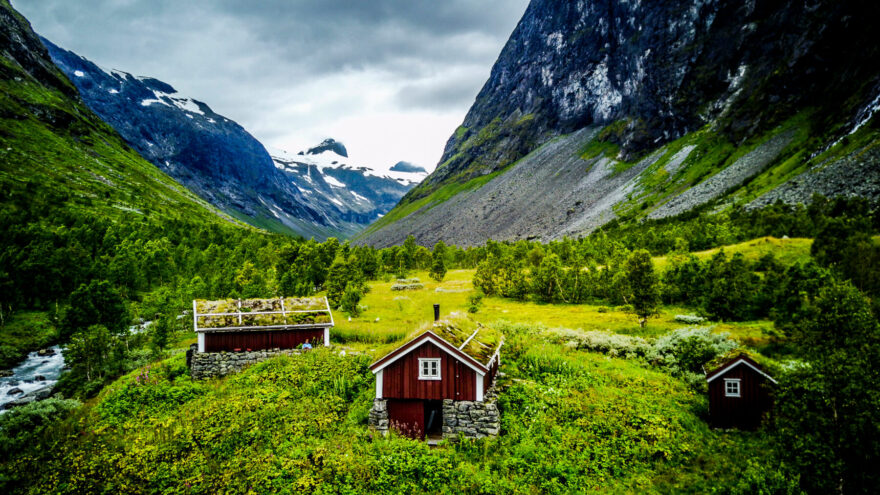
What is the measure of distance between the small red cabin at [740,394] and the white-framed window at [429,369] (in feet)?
50.9

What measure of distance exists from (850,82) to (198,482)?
161 m

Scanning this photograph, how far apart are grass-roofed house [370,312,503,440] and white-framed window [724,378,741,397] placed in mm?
12886

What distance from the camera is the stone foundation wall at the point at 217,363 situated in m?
32.2

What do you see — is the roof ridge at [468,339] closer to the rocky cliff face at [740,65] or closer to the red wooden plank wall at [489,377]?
the red wooden plank wall at [489,377]

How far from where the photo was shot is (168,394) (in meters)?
27.4

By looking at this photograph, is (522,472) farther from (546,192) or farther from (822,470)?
(546,192)

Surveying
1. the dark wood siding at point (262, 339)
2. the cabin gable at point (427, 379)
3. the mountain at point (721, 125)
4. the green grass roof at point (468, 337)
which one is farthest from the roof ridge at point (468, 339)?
the mountain at point (721, 125)

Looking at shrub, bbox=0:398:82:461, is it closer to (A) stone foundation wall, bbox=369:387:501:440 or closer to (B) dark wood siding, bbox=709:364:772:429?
(A) stone foundation wall, bbox=369:387:501:440

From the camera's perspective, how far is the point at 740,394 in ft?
73.4

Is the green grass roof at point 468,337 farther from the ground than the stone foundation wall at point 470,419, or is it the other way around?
the green grass roof at point 468,337

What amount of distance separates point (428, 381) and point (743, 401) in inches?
684

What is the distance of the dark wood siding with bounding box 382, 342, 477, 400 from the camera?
21.8 meters

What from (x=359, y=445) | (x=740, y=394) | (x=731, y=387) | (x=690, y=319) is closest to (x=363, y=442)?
(x=359, y=445)

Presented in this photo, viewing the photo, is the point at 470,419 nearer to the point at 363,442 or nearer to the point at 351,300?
the point at 363,442
